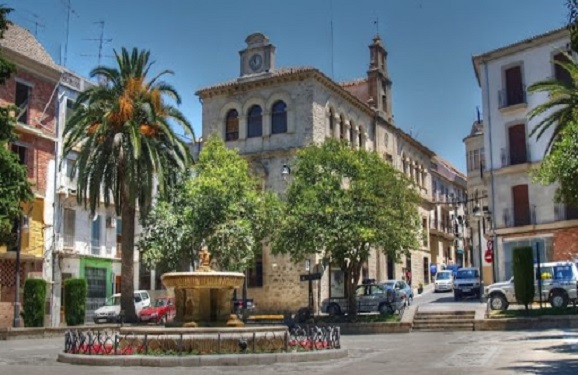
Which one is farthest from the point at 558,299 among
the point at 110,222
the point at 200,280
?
the point at 110,222

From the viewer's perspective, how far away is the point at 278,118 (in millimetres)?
45438

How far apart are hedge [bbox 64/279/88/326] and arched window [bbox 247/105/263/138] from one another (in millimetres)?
17126

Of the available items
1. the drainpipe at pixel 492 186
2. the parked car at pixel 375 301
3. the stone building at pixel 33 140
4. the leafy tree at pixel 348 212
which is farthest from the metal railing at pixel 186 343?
the drainpipe at pixel 492 186

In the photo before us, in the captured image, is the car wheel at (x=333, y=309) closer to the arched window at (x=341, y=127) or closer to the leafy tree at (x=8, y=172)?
the arched window at (x=341, y=127)

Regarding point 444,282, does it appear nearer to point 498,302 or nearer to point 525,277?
point 498,302

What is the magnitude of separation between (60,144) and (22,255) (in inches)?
264

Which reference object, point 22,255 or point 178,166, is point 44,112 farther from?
point 178,166

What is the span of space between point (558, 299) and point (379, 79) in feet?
91.0

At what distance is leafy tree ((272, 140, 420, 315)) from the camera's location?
100ft

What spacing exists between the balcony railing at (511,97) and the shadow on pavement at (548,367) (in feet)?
89.9

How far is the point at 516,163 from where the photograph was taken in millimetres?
39500

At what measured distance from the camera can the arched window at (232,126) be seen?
1854 inches

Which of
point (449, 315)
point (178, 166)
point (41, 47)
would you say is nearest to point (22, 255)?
point (178, 166)

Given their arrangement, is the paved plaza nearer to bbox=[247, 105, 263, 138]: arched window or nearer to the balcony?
the balcony
